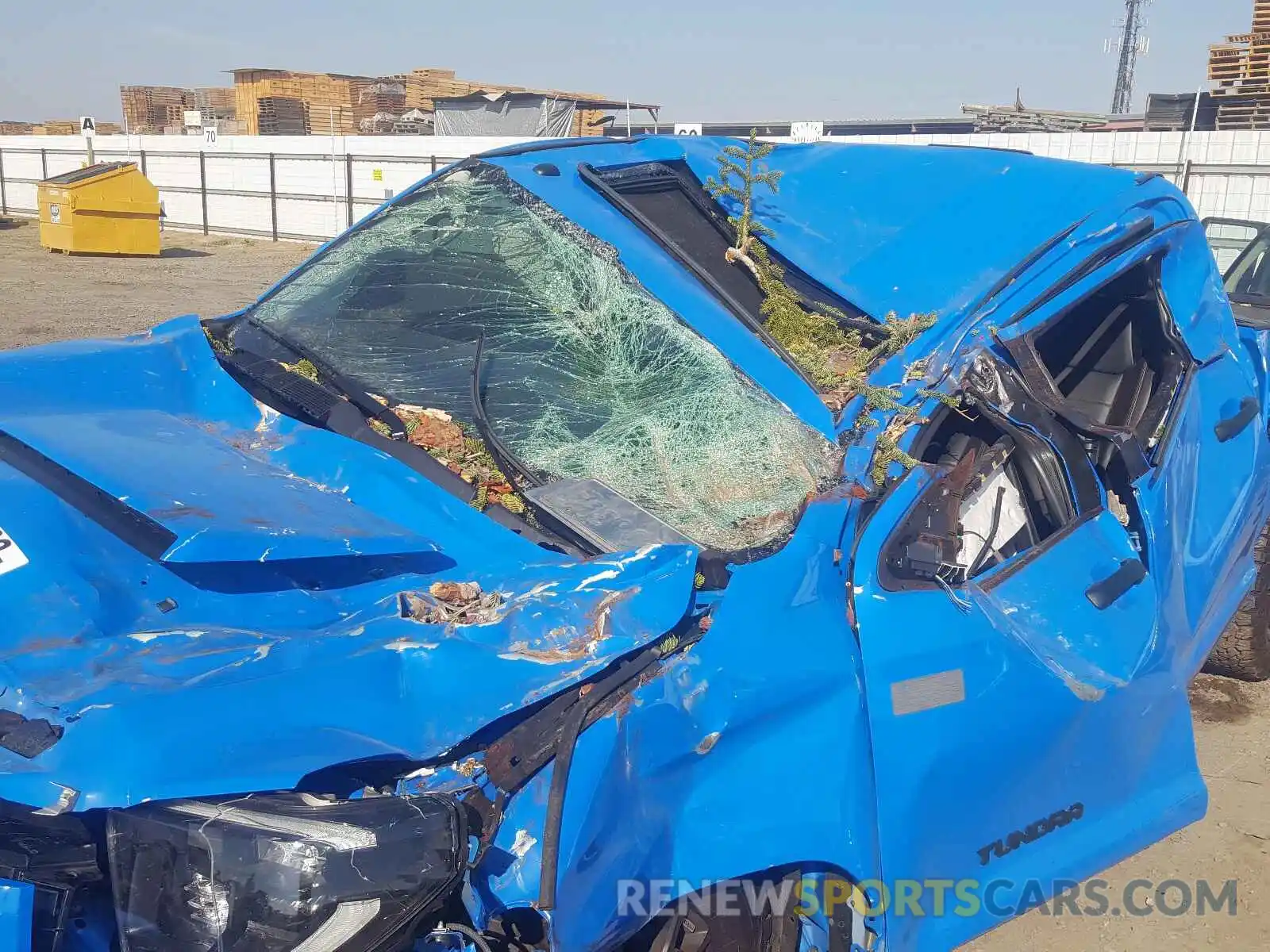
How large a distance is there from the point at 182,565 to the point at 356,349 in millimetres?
1054

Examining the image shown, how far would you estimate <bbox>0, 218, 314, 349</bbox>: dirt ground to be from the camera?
1185cm

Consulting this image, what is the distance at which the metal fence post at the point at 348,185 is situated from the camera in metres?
20.9

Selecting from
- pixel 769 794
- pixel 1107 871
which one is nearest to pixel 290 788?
pixel 769 794

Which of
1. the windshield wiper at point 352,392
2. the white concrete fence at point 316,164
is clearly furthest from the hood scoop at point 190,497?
the white concrete fence at point 316,164

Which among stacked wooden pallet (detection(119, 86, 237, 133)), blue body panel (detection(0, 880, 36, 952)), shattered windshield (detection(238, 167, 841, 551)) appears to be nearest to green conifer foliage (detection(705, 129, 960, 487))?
shattered windshield (detection(238, 167, 841, 551))

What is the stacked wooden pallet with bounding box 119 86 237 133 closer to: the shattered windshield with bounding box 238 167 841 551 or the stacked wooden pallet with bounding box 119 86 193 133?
the stacked wooden pallet with bounding box 119 86 193 133

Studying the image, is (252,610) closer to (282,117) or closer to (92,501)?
(92,501)

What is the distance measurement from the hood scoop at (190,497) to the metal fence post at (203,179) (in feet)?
78.7

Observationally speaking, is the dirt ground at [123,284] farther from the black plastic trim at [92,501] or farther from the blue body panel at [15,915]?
the blue body panel at [15,915]

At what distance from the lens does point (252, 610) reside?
1947 mm

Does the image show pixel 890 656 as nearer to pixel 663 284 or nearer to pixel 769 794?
pixel 769 794

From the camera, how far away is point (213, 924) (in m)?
1.42

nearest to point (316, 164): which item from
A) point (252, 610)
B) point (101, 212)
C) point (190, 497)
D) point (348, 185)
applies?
point (348, 185)

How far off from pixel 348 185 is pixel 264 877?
2139cm
